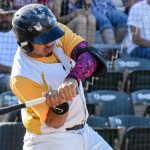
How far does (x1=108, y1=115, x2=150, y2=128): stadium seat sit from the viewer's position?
6.14 metres

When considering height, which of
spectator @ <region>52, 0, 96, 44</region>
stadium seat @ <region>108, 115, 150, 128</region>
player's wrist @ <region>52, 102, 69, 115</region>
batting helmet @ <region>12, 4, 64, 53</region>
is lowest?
stadium seat @ <region>108, 115, 150, 128</region>

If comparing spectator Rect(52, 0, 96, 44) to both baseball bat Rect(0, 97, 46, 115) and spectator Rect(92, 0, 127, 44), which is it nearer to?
spectator Rect(92, 0, 127, 44)

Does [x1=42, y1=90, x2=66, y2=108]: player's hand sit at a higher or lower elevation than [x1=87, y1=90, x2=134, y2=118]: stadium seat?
higher

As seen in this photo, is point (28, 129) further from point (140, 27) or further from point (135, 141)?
point (140, 27)

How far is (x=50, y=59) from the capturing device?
394 cm

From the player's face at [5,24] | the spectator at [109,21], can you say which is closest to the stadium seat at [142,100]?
the spectator at [109,21]

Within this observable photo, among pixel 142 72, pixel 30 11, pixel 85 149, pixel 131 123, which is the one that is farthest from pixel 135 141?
pixel 30 11

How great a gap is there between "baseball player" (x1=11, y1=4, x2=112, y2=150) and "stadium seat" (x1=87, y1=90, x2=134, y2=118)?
8.27 ft

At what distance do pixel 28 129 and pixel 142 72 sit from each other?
3352mm

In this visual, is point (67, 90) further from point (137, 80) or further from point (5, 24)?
point (5, 24)

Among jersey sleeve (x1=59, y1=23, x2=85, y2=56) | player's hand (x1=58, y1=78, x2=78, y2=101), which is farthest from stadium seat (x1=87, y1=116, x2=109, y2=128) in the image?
player's hand (x1=58, y1=78, x2=78, y2=101)

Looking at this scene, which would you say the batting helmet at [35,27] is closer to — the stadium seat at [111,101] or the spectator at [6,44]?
the stadium seat at [111,101]

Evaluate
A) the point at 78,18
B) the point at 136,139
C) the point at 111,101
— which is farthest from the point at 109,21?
the point at 136,139

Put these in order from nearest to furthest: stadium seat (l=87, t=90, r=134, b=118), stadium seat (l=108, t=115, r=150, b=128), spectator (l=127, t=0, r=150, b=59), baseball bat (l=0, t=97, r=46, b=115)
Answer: baseball bat (l=0, t=97, r=46, b=115), stadium seat (l=108, t=115, r=150, b=128), stadium seat (l=87, t=90, r=134, b=118), spectator (l=127, t=0, r=150, b=59)
